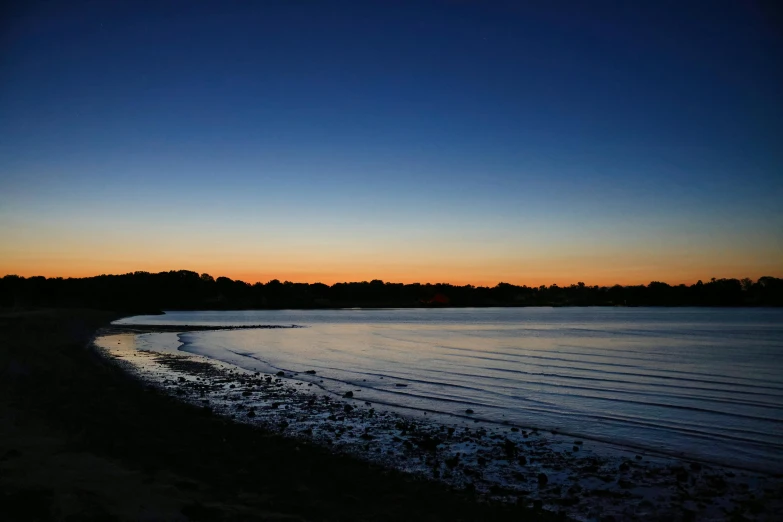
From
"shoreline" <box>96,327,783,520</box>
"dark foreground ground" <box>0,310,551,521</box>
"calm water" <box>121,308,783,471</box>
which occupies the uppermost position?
"dark foreground ground" <box>0,310,551,521</box>

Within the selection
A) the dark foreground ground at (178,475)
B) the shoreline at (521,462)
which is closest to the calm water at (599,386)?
the shoreline at (521,462)

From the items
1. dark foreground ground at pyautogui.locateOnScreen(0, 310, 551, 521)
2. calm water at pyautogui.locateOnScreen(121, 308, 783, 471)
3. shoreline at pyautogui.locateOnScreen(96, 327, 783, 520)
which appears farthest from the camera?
calm water at pyautogui.locateOnScreen(121, 308, 783, 471)

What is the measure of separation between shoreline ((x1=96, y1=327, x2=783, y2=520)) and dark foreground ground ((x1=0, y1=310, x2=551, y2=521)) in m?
1.07

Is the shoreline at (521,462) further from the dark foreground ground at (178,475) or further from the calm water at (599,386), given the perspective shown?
the calm water at (599,386)

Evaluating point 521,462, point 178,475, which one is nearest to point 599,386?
point 521,462

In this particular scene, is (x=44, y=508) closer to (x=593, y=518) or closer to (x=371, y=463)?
(x=371, y=463)

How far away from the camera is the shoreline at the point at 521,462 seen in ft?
34.8

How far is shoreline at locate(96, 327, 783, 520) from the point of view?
1060 centimetres

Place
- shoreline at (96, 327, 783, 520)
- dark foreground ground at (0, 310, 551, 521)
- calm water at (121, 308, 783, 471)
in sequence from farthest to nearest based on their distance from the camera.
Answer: calm water at (121, 308, 783, 471)
shoreline at (96, 327, 783, 520)
dark foreground ground at (0, 310, 551, 521)

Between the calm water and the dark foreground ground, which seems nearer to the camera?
the dark foreground ground

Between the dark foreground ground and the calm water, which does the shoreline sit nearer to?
the dark foreground ground

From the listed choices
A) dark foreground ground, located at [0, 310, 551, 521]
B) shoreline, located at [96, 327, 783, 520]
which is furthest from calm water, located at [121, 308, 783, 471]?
dark foreground ground, located at [0, 310, 551, 521]

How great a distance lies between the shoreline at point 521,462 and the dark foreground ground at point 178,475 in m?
1.07

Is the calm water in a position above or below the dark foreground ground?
below
